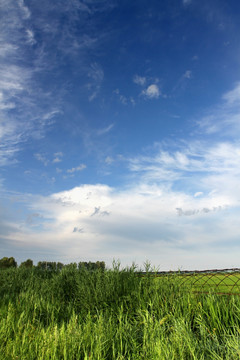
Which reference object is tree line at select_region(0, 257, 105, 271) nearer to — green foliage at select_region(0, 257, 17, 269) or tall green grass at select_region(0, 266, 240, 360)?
green foliage at select_region(0, 257, 17, 269)

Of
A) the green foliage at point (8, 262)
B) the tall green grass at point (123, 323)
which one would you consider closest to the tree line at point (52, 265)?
the green foliage at point (8, 262)

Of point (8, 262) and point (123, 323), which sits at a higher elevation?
point (8, 262)

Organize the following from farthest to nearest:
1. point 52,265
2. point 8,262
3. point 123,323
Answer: point 8,262, point 52,265, point 123,323

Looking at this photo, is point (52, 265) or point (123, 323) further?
point (52, 265)

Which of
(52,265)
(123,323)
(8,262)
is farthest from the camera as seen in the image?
(8,262)

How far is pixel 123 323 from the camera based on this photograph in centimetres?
410

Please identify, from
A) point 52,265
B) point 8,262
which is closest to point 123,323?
point 52,265

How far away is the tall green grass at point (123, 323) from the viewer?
2998mm

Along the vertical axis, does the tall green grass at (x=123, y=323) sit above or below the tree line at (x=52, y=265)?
below

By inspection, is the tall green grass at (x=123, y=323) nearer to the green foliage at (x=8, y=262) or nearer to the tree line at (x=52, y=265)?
the tree line at (x=52, y=265)

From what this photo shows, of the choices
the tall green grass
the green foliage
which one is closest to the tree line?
the green foliage

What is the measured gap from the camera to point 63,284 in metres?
7.93

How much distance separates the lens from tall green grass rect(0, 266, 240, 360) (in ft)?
9.84

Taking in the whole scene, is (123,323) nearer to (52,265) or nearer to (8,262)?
(52,265)
